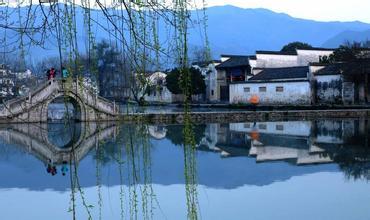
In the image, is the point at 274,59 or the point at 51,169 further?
the point at 274,59

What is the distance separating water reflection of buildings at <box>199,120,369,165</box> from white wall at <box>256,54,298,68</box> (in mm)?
12625

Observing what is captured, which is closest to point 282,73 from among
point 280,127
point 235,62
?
point 235,62

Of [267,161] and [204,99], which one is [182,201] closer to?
Result: [267,161]

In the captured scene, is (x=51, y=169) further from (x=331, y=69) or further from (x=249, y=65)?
(x=249, y=65)

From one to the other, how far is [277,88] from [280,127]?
9.74 m

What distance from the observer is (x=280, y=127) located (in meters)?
19.5

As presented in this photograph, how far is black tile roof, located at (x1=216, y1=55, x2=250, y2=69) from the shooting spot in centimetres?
3281

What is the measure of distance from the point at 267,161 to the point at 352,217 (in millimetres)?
4933

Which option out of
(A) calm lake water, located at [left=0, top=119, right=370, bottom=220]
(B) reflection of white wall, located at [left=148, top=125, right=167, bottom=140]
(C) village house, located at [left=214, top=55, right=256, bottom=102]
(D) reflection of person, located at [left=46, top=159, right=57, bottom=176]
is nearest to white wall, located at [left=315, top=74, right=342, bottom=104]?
(C) village house, located at [left=214, top=55, right=256, bottom=102]

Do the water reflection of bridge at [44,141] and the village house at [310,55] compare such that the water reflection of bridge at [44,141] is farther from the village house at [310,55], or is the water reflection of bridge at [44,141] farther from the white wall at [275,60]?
the village house at [310,55]

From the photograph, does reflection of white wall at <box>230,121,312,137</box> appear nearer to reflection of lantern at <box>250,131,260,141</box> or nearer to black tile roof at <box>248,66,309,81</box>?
reflection of lantern at <box>250,131,260,141</box>

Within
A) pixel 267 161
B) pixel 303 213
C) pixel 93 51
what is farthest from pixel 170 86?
pixel 93 51

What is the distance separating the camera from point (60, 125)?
22578mm

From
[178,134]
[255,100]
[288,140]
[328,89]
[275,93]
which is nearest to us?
[288,140]
